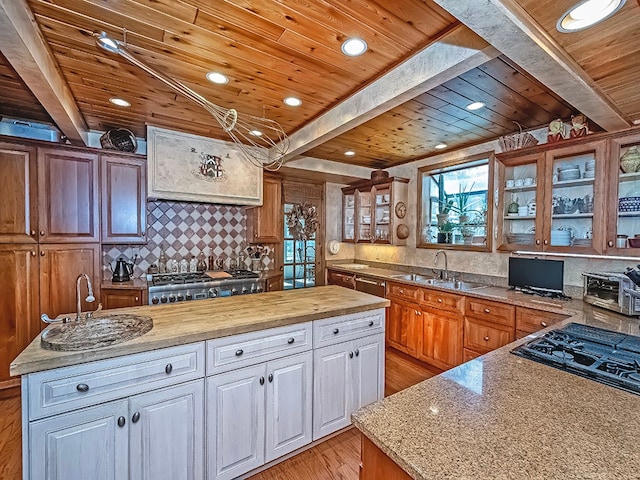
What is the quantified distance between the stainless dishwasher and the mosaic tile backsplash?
5.43 feet

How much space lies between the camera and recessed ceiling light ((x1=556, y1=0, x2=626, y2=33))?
1.12 m

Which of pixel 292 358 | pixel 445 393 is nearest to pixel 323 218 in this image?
pixel 292 358

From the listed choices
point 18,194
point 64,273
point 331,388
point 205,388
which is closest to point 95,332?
point 205,388

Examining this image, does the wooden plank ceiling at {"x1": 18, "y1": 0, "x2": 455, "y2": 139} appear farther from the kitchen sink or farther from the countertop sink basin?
the kitchen sink

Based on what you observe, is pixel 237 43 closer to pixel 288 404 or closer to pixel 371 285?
pixel 288 404

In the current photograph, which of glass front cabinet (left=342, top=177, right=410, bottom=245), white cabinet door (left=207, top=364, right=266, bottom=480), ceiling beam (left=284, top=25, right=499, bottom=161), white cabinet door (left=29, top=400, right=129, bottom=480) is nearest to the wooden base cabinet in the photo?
white cabinet door (left=207, top=364, right=266, bottom=480)

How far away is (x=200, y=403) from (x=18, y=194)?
105 inches

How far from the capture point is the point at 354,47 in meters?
1.69

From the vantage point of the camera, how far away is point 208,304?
2105 mm

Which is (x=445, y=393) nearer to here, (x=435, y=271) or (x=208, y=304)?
(x=208, y=304)

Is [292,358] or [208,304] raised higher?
[208,304]

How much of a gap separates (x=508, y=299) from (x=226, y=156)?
3.25 meters

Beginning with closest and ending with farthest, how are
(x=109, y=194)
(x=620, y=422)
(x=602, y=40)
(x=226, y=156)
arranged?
(x=620, y=422), (x=602, y=40), (x=109, y=194), (x=226, y=156)

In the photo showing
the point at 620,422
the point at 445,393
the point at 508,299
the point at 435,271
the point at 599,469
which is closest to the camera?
the point at 599,469
